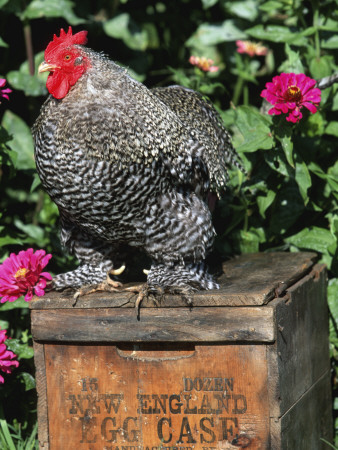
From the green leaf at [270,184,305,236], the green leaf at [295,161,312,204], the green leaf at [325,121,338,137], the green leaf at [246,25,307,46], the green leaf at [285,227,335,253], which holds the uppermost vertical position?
the green leaf at [246,25,307,46]

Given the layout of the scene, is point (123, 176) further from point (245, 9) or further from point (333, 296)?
point (245, 9)

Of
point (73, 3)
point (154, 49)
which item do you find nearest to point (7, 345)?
point (73, 3)

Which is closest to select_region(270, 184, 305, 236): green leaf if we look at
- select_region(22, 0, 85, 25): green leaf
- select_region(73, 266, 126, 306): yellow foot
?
select_region(73, 266, 126, 306): yellow foot

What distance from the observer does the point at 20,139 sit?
417cm

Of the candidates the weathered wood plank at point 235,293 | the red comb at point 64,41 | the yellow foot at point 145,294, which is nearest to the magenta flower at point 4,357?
the weathered wood plank at point 235,293

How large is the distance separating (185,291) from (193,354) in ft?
0.81

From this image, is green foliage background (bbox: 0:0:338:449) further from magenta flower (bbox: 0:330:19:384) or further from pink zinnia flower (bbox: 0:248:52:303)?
pink zinnia flower (bbox: 0:248:52:303)

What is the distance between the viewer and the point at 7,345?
3.24 metres

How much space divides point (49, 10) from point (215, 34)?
1.15 m

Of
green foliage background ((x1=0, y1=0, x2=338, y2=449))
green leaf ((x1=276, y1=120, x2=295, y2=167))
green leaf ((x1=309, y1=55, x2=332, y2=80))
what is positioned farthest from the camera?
green leaf ((x1=309, y1=55, x2=332, y2=80))

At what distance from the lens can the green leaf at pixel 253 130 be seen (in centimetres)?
323

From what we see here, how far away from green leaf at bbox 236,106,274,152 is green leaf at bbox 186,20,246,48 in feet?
4.06

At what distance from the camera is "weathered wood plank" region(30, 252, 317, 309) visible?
254cm

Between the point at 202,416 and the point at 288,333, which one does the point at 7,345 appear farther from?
the point at 288,333
